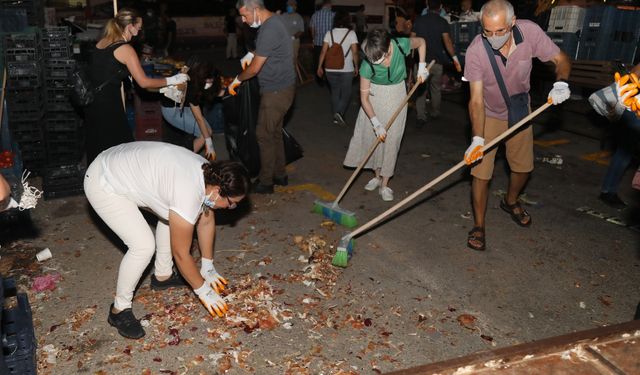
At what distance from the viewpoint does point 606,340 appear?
9.86 feet

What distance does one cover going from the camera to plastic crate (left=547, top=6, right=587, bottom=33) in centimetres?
1172

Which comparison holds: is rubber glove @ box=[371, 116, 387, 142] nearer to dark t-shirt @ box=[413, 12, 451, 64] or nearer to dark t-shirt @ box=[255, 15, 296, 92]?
dark t-shirt @ box=[255, 15, 296, 92]

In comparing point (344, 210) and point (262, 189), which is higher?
point (344, 210)

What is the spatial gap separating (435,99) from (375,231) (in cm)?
520

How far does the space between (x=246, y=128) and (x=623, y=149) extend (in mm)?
4486

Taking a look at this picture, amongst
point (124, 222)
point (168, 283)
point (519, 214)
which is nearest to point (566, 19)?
point (519, 214)

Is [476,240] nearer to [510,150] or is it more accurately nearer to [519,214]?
[519,214]

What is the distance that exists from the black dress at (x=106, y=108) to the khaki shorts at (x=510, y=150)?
356 centimetres

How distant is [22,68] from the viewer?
6.46 metres

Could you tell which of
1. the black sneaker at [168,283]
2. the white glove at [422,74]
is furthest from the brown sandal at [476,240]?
the black sneaker at [168,283]

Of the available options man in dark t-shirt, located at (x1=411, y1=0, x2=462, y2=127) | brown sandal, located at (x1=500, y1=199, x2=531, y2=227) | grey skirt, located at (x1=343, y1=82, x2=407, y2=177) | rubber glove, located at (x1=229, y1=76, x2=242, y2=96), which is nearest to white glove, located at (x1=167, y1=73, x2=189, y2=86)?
rubber glove, located at (x1=229, y1=76, x2=242, y2=96)

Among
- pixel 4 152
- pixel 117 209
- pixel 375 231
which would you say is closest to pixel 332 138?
pixel 375 231

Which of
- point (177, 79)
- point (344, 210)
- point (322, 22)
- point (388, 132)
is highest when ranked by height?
point (322, 22)

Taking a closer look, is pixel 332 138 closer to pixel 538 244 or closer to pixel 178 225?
pixel 538 244
